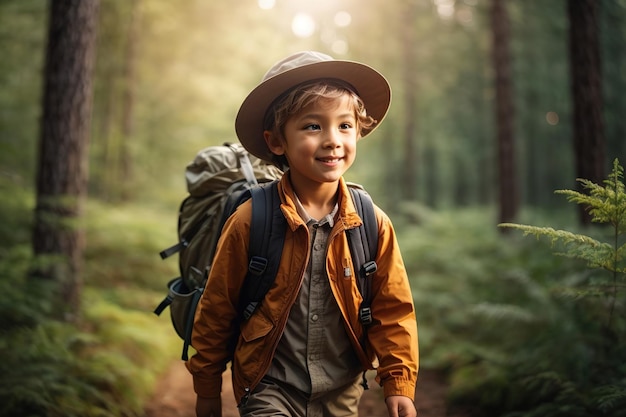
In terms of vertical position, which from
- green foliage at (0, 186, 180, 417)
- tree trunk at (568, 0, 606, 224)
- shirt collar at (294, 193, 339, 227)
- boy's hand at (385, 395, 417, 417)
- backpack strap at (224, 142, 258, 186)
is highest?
tree trunk at (568, 0, 606, 224)

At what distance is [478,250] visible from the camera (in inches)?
444

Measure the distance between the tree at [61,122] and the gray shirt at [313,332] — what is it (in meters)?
3.87

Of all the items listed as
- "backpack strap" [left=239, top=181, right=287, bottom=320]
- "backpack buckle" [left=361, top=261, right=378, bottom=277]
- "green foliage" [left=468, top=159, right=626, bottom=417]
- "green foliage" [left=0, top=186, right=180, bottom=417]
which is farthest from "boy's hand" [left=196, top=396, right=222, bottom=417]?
"green foliage" [left=468, top=159, right=626, bottom=417]

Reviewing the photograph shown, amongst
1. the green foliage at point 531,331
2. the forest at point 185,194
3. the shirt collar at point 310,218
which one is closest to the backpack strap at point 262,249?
the shirt collar at point 310,218

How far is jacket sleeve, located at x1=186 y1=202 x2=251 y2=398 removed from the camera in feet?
7.74

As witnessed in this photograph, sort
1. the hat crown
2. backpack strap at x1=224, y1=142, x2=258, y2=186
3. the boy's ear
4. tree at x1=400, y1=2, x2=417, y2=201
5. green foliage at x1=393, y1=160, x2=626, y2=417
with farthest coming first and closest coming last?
tree at x1=400, y1=2, x2=417, y2=201 < green foliage at x1=393, y1=160, x2=626, y2=417 < backpack strap at x1=224, y1=142, x2=258, y2=186 < the boy's ear < the hat crown

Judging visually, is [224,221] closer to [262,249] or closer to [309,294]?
[262,249]

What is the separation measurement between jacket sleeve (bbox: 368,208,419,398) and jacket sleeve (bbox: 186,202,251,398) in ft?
2.35

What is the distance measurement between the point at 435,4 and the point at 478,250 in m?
12.6

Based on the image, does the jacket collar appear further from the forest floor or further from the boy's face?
the forest floor

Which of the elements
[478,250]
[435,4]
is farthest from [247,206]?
[435,4]

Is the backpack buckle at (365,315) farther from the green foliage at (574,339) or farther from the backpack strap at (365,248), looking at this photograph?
the green foliage at (574,339)

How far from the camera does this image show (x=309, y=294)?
2.40 meters

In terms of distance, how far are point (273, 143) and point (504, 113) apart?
1075 centimetres
